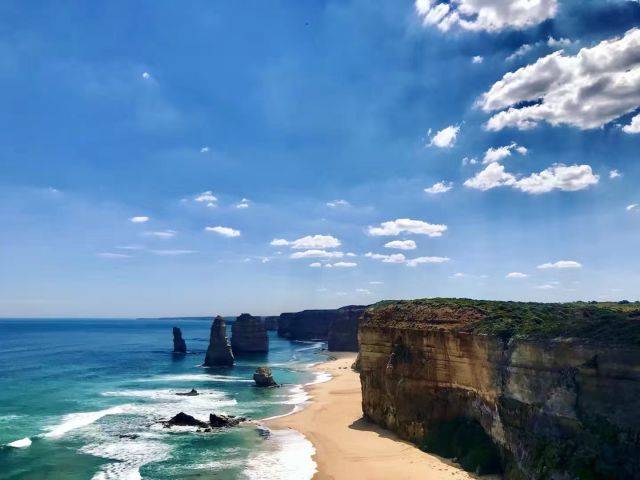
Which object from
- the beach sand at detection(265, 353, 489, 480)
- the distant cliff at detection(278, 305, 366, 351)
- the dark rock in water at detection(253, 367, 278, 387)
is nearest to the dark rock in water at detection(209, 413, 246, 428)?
the beach sand at detection(265, 353, 489, 480)

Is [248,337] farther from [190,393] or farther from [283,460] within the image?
[283,460]

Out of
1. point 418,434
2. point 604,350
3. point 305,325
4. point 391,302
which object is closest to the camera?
point 604,350

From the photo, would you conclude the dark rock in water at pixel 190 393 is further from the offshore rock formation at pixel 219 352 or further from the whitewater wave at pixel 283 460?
the offshore rock formation at pixel 219 352

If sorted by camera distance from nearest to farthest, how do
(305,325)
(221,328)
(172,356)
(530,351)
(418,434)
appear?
1. (530,351)
2. (418,434)
3. (221,328)
4. (172,356)
5. (305,325)

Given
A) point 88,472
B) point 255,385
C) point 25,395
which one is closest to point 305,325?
point 255,385

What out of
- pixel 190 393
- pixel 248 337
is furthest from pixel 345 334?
pixel 190 393

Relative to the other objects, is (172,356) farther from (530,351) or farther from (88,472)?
(530,351)

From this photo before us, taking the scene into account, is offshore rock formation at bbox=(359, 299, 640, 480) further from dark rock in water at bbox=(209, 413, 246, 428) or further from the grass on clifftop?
dark rock in water at bbox=(209, 413, 246, 428)

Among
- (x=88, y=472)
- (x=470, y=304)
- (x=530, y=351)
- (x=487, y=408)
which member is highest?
(x=470, y=304)
